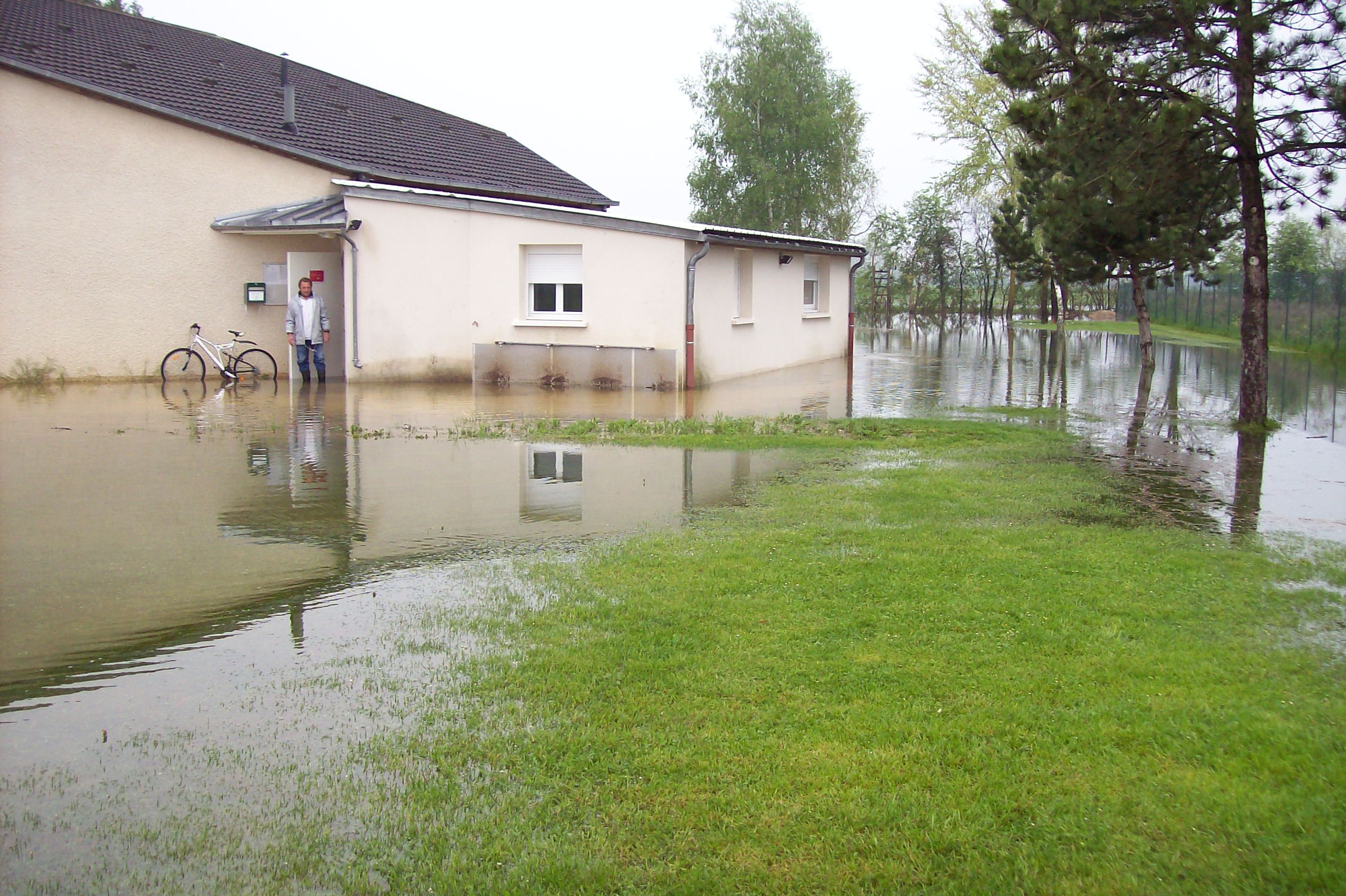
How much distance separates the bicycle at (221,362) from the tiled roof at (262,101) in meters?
3.69

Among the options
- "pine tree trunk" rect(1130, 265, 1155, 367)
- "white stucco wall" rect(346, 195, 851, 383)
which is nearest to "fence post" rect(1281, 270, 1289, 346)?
"pine tree trunk" rect(1130, 265, 1155, 367)

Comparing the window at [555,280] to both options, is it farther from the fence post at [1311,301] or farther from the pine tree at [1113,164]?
the fence post at [1311,301]

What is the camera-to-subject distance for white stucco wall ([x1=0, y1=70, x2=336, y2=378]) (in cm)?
1823

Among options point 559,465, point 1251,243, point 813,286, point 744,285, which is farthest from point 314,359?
point 1251,243

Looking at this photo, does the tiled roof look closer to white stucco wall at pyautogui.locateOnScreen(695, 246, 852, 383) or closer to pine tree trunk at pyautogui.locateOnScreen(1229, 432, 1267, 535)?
white stucco wall at pyautogui.locateOnScreen(695, 246, 852, 383)

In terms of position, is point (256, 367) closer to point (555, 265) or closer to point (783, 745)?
point (555, 265)

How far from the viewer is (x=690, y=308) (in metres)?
18.5

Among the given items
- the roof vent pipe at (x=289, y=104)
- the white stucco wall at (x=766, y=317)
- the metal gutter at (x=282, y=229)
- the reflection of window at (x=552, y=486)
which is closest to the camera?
the reflection of window at (x=552, y=486)

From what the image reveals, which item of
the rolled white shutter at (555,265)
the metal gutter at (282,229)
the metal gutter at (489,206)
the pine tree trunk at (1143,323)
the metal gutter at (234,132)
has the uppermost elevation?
the metal gutter at (234,132)

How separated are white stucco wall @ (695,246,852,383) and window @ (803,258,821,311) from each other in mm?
119

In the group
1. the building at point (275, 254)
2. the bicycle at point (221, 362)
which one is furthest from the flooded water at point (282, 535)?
the bicycle at point (221, 362)

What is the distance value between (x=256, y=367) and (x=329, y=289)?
2.02 meters

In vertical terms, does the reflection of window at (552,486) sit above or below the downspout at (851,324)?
below

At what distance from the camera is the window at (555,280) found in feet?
64.0
